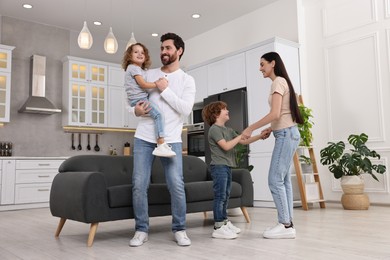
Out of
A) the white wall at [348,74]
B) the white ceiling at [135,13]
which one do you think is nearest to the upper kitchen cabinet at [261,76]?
the white wall at [348,74]

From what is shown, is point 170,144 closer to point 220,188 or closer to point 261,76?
point 220,188

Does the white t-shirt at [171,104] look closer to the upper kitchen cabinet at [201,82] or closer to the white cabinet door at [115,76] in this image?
the upper kitchen cabinet at [201,82]

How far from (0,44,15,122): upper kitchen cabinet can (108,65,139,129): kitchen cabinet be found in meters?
1.77

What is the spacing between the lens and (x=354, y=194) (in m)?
4.64

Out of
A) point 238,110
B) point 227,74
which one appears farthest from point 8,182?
point 227,74

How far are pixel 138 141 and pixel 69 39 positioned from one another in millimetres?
5304

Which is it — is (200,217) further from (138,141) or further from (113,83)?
(113,83)

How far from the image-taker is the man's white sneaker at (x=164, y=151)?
2.41 metres

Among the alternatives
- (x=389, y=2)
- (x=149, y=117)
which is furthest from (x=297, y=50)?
(x=149, y=117)

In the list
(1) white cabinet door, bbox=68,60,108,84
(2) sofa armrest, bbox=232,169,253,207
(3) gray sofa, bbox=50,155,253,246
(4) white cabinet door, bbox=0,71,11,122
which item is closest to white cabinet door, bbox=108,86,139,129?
Answer: (1) white cabinet door, bbox=68,60,108,84

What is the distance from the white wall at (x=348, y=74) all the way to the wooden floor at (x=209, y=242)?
1.57m

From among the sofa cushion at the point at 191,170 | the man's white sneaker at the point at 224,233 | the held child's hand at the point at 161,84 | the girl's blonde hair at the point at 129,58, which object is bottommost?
the man's white sneaker at the point at 224,233

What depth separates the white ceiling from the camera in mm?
6031

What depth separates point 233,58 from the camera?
19.7 ft
